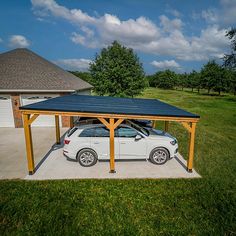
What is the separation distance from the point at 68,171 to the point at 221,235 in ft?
17.8

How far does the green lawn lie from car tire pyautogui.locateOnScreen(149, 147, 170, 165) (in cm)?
128

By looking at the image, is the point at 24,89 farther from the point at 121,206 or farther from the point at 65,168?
the point at 121,206

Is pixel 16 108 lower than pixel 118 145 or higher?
higher

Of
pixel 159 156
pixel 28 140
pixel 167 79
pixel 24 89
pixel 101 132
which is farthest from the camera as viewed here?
pixel 167 79

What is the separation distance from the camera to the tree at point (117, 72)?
60.3 feet

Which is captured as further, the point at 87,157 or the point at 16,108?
the point at 16,108

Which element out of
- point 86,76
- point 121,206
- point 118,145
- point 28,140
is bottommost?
point 121,206

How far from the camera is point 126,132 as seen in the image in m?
7.50

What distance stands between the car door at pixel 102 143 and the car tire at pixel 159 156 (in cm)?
158

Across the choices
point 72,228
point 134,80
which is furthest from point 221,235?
point 134,80

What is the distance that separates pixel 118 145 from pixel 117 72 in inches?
481

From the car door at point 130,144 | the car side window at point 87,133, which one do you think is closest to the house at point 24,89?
the car side window at point 87,133

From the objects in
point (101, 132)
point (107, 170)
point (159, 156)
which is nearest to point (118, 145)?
point (101, 132)

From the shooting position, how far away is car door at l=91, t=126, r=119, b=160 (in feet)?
24.0
